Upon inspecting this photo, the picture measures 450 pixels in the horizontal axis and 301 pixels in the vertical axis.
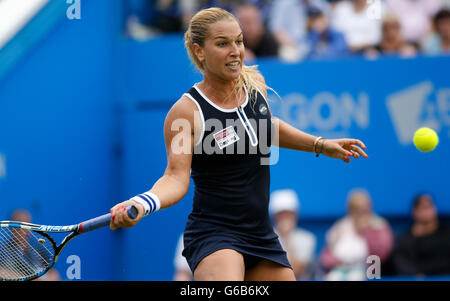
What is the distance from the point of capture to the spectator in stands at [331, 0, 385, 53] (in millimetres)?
9164

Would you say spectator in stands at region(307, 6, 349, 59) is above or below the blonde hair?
above

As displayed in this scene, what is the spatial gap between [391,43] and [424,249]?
2.54 meters

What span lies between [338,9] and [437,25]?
1.23 metres

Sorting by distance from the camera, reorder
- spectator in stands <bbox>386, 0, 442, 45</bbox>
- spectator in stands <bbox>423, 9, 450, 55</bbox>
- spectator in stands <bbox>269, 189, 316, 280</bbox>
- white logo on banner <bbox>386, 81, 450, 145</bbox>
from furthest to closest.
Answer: spectator in stands <bbox>386, 0, 442, 45</bbox>, spectator in stands <bbox>423, 9, 450, 55</bbox>, white logo on banner <bbox>386, 81, 450, 145</bbox>, spectator in stands <bbox>269, 189, 316, 280</bbox>

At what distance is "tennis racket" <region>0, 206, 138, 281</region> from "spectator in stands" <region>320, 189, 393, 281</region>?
421 centimetres

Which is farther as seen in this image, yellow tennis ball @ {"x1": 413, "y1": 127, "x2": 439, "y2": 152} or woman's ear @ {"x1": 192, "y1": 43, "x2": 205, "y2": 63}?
yellow tennis ball @ {"x1": 413, "y1": 127, "x2": 439, "y2": 152}

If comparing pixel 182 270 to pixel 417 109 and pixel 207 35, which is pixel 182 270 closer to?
pixel 417 109

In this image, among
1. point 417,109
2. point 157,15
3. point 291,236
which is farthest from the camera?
point 157,15

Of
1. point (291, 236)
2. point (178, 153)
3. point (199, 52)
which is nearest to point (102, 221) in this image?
point (178, 153)

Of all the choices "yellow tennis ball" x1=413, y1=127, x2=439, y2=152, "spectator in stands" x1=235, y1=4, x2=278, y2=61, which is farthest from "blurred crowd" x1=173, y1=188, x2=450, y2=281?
"yellow tennis ball" x1=413, y1=127, x2=439, y2=152

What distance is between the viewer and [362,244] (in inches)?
331

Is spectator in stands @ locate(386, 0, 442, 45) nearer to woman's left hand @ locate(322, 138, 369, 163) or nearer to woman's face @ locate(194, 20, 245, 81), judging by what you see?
woman's left hand @ locate(322, 138, 369, 163)

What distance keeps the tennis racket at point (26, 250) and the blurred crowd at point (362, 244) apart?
135 inches
